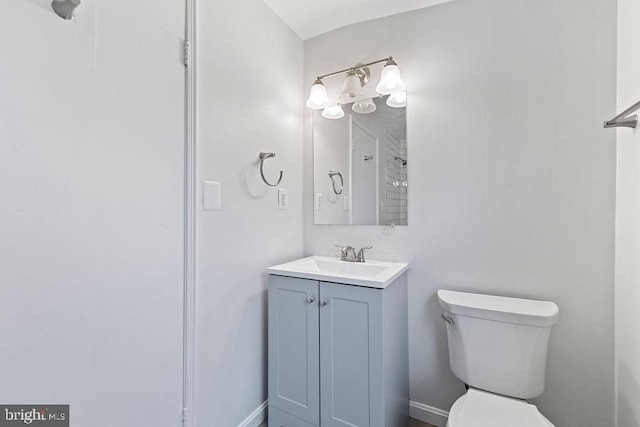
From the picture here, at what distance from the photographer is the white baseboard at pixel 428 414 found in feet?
5.11

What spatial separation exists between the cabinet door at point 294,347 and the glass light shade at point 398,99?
1172mm

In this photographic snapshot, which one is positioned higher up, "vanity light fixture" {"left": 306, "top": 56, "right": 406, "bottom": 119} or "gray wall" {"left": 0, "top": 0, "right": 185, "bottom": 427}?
"vanity light fixture" {"left": 306, "top": 56, "right": 406, "bottom": 119}

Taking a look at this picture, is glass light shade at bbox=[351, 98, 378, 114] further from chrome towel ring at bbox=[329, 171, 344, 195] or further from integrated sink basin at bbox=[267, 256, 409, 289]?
integrated sink basin at bbox=[267, 256, 409, 289]

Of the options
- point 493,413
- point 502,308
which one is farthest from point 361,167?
point 493,413

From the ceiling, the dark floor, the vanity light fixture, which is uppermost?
the ceiling

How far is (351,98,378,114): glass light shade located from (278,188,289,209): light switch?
0.72 metres

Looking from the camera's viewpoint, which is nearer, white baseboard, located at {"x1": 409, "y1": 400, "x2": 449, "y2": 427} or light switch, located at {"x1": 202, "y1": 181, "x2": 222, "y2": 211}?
light switch, located at {"x1": 202, "y1": 181, "x2": 222, "y2": 211}

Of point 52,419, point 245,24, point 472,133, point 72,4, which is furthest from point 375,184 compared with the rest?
point 52,419

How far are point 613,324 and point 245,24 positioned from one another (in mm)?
2297

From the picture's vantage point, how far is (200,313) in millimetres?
1251

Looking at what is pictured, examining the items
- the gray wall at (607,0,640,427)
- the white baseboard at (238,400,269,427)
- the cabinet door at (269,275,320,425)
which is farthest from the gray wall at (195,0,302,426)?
the gray wall at (607,0,640,427)

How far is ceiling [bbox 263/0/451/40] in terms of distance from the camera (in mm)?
1652

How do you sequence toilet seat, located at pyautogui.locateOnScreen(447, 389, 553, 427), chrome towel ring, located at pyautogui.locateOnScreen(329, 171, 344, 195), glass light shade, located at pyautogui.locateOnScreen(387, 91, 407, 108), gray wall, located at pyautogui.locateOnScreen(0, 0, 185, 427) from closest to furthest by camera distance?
gray wall, located at pyautogui.locateOnScreen(0, 0, 185, 427)
toilet seat, located at pyautogui.locateOnScreen(447, 389, 553, 427)
glass light shade, located at pyautogui.locateOnScreen(387, 91, 407, 108)
chrome towel ring, located at pyautogui.locateOnScreen(329, 171, 344, 195)

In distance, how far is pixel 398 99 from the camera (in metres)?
1.71
